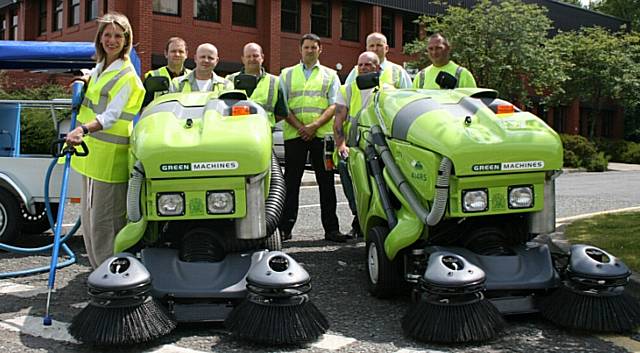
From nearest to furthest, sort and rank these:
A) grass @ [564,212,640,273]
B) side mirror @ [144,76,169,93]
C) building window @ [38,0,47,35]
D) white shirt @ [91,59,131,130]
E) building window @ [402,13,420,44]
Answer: white shirt @ [91,59,131,130], side mirror @ [144,76,169,93], grass @ [564,212,640,273], building window @ [38,0,47,35], building window @ [402,13,420,44]

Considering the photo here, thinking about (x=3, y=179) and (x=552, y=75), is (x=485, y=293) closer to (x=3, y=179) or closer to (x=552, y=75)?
(x=3, y=179)

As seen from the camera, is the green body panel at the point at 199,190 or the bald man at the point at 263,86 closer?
the green body panel at the point at 199,190

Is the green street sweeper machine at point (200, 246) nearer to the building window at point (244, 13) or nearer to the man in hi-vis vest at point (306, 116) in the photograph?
the man in hi-vis vest at point (306, 116)

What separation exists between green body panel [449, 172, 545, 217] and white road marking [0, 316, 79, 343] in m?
2.39

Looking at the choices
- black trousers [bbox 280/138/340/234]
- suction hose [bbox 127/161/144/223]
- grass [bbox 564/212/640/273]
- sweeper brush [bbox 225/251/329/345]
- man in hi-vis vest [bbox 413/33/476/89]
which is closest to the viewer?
sweeper brush [bbox 225/251/329/345]

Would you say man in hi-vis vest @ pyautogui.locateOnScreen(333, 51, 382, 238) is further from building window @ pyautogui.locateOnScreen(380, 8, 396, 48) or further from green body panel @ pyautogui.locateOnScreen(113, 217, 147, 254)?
Answer: building window @ pyautogui.locateOnScreen(380, 8, 396, 48)

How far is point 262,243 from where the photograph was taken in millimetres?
4738

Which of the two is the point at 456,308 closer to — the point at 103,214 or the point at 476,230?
the point at 476,230

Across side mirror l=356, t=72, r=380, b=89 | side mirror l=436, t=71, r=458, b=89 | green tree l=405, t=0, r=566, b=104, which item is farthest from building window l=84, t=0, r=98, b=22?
side mirror l=436, t=71, r=458, b=89

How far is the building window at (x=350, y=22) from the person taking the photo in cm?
2750

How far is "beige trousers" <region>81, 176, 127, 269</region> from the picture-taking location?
16.5ft

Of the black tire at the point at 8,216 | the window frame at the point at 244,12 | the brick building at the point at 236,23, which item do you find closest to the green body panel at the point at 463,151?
the black tire at the point at 8,216

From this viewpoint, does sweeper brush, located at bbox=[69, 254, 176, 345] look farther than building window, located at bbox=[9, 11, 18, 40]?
No

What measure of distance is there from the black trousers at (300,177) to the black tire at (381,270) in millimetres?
2294
